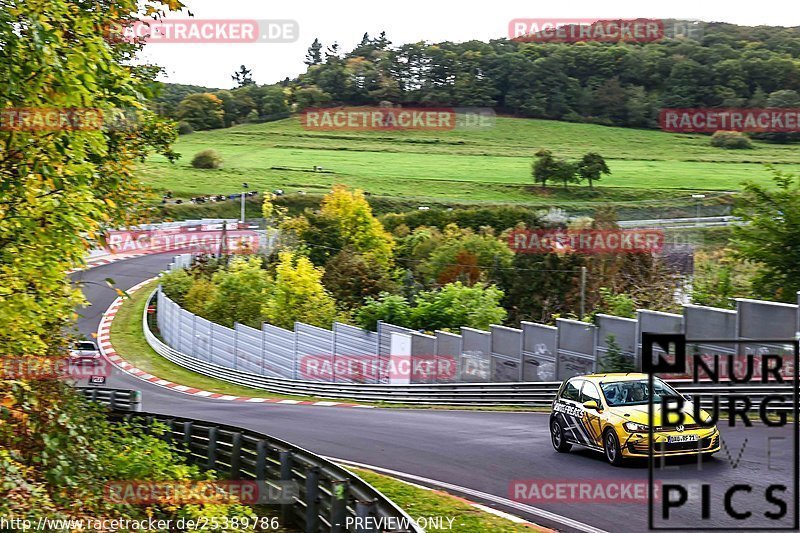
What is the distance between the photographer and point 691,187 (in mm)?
95062

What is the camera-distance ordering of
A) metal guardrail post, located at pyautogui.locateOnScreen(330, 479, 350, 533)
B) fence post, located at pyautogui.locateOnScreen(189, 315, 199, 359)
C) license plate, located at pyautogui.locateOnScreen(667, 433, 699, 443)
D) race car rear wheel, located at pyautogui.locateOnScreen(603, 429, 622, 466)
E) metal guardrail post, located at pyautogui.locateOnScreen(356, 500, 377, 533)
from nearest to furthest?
metal guardrail post, located at pyautogui.locateOnScreen(356, 500, 377, 533) < metal guardrail post, located at pyautogui.locateOnScreen(330, 479, 350, 533) < license plate, located at pyautogui.locateOnScreen(667, 433, 699, 443) < race car rear wheel, located at pyautogui.locateOnScreen(603, 429, 622, 466) < fence post, located at pyautogui.locateOnScreen(189, 315, 199, 359)

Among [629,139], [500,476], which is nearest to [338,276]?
[500,476]

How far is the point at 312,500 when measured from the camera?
1238 centimetres

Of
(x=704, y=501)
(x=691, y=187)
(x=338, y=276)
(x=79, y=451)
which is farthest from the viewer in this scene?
(x=691, y=187)

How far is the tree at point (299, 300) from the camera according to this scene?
148 ft

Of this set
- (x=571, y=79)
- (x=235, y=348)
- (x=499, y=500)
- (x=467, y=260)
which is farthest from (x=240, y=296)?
(x=571, y=79)

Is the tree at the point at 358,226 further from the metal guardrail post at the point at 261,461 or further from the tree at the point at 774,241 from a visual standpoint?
the metal guardrail post at the point at 261,461

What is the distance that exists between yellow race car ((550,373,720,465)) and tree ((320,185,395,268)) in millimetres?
44867

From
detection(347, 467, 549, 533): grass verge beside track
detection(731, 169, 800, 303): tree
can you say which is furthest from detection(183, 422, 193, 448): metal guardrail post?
detection(731, 169, 800, 303): tree

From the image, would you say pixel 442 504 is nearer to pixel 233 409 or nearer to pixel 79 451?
pixel 79 451

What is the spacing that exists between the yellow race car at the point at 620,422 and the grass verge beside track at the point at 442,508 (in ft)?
9.50

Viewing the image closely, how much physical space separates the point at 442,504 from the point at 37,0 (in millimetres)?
8540

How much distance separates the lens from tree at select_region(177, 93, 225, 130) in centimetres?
14412

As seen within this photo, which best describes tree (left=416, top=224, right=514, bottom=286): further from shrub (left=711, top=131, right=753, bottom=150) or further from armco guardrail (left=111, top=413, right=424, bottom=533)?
shrub (left=711, top=131, right=753, bottom=150)
